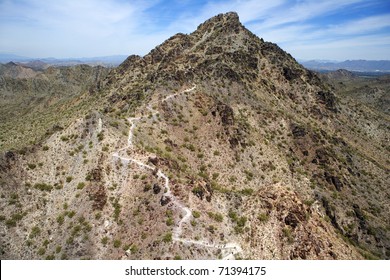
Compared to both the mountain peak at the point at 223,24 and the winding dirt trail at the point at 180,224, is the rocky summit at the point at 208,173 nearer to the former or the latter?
the winding dirt trail at the point at 180,224

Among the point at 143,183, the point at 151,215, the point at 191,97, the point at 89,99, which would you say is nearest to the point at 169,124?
the point at 191,97

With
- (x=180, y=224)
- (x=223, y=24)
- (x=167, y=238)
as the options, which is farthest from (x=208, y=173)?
(x=223, y=24)

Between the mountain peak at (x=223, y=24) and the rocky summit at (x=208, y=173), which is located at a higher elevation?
the mountain peak at (x=223, y=24)

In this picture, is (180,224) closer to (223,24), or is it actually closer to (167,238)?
(167,238)

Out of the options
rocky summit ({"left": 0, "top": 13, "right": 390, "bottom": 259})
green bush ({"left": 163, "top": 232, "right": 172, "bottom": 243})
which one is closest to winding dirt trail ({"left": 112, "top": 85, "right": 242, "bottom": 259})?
rocky summit ({"left": 0, "top": 13, "right": 390, "bottom": 259})

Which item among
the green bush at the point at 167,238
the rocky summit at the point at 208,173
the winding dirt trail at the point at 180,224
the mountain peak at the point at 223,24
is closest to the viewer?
the green bush at the point at 167,238

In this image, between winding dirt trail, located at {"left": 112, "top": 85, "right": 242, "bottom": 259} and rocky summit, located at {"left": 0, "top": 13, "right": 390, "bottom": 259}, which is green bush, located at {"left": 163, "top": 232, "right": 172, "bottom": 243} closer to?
rocky summit, located at {"left": 0, "top": 13, "right": 390, "bottom": 259}

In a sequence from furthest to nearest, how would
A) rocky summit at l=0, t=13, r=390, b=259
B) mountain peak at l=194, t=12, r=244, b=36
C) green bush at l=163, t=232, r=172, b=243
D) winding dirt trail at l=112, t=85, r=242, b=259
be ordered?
mountain peak at l=194, t=12, r=244, b=36, rocky summit at l=0, t=13, r=390, b=259, winding dirt trail at l=112, t=85, r=242, b=259, green bush at l=163, t=232, r=172, b=243

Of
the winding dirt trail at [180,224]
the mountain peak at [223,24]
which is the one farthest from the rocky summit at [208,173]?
the mountain peak at [223,24]

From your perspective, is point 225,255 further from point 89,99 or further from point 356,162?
point 89,99
